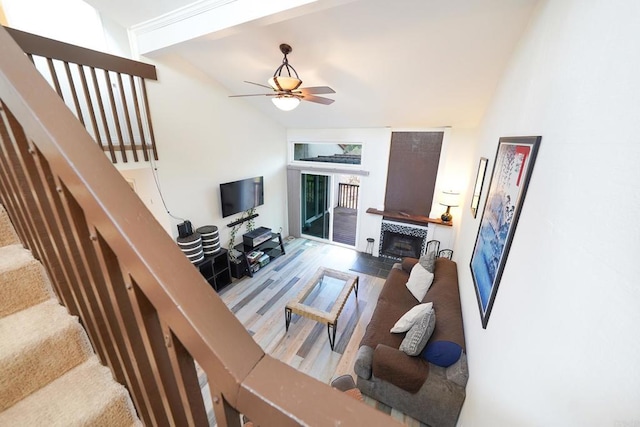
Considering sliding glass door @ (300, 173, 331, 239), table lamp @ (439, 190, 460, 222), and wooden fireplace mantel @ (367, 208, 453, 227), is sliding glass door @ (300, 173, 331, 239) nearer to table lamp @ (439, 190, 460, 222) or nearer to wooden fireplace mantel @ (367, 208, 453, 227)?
wooden fireplace mantel @ (367, 208, 453, 227)

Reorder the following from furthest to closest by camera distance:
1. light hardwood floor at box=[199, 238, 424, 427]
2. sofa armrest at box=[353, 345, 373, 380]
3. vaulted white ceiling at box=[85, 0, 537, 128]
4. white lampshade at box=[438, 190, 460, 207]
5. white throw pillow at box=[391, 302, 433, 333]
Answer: white lampshade at box=[438, 190, 460, 207] < light hardwood floor at box=[199, 238, 424, 427] < white throw pillow at box=[391, 302, 433, 333] < sofa armrest at box=[353, 345, 373, 380] < vaulted white ceiling at box=[85, 0, 537, 128]

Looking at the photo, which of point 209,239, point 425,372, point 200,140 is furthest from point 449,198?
point 200,140

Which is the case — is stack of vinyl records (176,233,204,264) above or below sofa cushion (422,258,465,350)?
above

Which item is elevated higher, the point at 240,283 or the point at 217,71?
the point at 217,71

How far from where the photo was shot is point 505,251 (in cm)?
138

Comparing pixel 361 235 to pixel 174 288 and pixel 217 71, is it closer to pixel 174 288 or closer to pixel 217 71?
pixel 217 71

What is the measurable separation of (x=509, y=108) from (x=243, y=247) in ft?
13.2

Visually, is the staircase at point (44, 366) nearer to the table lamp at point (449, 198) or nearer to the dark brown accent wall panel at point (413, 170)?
the table lamp at point (449, 198)

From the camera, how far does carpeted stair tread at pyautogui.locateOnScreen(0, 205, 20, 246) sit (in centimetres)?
99

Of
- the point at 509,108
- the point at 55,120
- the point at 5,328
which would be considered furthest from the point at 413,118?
the point at 5,328

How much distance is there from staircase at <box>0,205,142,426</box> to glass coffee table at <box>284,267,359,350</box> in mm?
2214

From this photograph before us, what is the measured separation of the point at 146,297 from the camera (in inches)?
18.7

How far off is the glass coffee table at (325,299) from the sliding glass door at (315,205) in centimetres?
189

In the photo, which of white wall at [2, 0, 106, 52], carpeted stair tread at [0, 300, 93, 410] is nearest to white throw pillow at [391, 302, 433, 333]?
carpeted stair tread at [0, 300, 93, 410]
